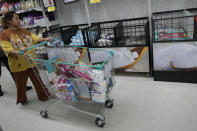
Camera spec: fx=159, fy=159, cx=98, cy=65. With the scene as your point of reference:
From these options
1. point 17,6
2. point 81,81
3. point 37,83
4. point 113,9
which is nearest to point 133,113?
point 81,81

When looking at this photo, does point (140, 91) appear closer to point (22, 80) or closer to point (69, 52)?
point (69, 52)

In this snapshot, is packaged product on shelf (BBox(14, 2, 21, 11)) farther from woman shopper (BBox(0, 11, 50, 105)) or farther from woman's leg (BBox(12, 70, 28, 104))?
woman's leg (BBox(12, 70, 28, 104))

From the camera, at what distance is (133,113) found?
191 centimetres

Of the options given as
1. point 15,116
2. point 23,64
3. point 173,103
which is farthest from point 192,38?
point 15,116

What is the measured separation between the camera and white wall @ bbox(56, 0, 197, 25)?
2.75 meters

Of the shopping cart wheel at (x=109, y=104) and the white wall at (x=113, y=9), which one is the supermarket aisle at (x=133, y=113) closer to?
the shopping cart wheel at (x=109, y=104)

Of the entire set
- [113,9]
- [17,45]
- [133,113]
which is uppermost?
[113,9]

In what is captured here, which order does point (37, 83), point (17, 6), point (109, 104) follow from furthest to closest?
point (17, 6), point (37, 83), point (109, 104)

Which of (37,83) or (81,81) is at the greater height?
(81,81)

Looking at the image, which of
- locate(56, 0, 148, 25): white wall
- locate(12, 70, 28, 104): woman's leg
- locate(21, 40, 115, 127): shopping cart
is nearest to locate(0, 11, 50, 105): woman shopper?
locate(12, 70, 28, 104): woman's leg

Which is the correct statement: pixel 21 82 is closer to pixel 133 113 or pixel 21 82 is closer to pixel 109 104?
pixel 109 104

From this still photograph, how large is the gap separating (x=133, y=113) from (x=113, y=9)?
2.14m

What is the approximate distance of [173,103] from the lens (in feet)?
6.39

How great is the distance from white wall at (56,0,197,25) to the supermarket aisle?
1330 millimetres
